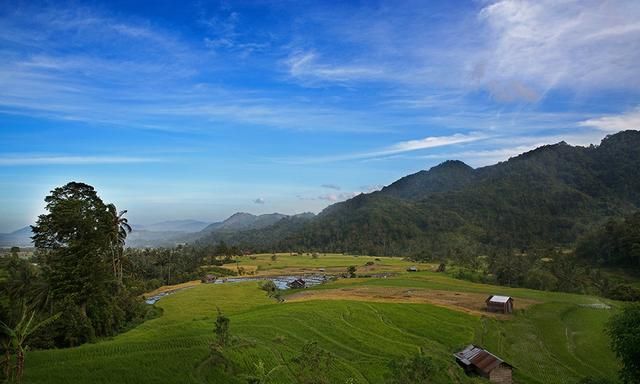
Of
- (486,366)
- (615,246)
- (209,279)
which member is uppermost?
(209,279)

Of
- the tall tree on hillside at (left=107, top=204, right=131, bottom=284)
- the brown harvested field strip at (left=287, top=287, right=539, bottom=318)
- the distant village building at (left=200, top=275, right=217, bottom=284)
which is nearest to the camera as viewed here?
the tall tree on hillside at (left=107, top=204, right=131, bottom=284)

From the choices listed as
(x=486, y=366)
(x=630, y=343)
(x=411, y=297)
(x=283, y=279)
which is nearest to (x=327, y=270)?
(x=283, y=279)

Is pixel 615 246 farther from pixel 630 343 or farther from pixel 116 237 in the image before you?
pixel 116 237

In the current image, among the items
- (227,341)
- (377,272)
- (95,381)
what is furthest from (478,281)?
(95,381)

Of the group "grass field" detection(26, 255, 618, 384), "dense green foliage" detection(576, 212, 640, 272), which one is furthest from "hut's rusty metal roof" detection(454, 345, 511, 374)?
"dense green foliage" detection(576, 212, 640, 272)

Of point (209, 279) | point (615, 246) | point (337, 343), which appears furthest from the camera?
point (615, 246)

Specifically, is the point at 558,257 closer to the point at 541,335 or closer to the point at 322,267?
the point at 322,267

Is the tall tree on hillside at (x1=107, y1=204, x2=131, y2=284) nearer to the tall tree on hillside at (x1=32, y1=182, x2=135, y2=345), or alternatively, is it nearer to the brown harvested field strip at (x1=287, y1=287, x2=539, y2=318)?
the tall tree on hillside at (x1=32, y1=182, x2=135, y2=345)
